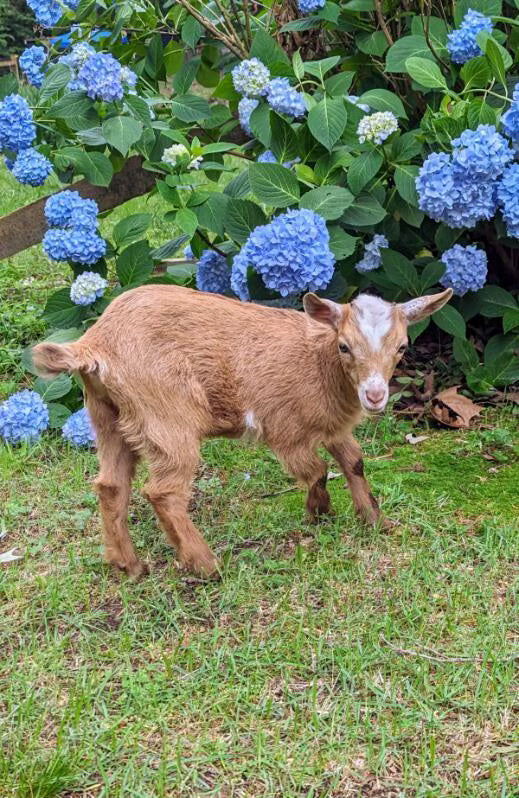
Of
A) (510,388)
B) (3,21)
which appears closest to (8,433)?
(510,388)

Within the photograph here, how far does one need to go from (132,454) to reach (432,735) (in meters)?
1.43

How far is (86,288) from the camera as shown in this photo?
4.37 metres

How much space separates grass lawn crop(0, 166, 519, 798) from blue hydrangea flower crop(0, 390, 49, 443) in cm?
21

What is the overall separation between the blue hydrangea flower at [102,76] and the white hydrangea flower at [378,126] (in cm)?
107

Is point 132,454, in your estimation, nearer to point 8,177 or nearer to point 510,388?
point 510,388

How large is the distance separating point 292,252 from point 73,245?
1126 mm

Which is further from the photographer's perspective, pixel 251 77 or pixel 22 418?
pixel 22 418

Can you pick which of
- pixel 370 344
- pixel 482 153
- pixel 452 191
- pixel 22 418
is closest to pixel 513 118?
A: pixel 482 153

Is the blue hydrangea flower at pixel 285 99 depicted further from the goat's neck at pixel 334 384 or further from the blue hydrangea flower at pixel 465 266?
the goat's neck at pixel 334 384

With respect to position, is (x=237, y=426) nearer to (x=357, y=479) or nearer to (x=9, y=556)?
(x=357, y=479)

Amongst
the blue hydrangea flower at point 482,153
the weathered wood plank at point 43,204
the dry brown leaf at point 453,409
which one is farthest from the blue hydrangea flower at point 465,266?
the weathered wood plank at point 43,204

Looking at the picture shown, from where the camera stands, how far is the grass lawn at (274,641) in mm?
2408

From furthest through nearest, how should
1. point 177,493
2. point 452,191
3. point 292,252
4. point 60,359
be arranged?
point 452,191
point 292,252
point 177,493
point 60,359

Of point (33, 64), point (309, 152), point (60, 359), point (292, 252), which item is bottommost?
point (292, 252)
